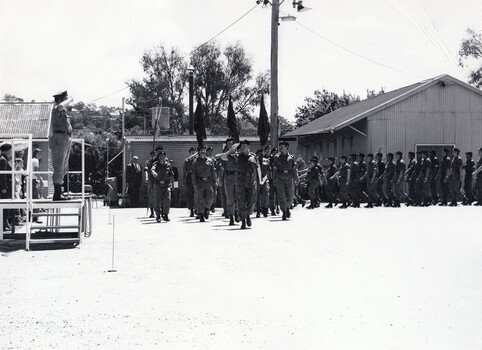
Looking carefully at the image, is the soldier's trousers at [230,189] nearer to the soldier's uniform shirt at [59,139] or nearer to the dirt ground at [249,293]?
the dirt ground at [249,293]

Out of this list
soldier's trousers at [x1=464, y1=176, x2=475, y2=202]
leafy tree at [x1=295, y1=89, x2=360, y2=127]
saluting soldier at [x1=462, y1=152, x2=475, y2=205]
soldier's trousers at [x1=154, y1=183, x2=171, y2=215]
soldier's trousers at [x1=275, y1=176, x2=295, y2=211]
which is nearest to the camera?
soldier's trousers at [x1=275, y1=176, x2=295, y2=211]

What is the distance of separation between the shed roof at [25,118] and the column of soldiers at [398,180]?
64.6 feet

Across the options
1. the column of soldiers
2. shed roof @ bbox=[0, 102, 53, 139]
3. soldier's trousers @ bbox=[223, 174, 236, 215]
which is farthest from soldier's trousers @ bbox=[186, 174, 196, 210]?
shed roof @ bbox=[0, 102, 53, 139]

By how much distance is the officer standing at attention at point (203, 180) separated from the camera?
63.8 ft

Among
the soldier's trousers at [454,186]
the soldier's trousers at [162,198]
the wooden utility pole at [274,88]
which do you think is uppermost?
the wooden utility pole at [274,88]

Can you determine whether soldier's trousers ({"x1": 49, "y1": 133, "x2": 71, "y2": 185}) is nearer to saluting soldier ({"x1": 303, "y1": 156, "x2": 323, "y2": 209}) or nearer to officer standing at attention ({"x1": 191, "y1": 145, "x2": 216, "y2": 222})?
officer standing at attention ({"x1": 191, "y1": 145, "x2": 216, "y2": 222})

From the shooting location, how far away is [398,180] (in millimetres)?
26016

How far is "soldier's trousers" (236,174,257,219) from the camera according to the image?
55.6ft

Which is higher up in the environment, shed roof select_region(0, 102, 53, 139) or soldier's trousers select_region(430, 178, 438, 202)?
shed roof select_region(0, 102, 53, 139)

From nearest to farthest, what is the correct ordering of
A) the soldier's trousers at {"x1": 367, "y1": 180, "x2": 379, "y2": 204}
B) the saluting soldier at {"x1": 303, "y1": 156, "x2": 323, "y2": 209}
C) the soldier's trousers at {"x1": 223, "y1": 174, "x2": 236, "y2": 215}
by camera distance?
the soldier's trousers at {"x1": 223, "y1": 174, "x2": 236, "y2": 215}
the saluting soldier at {"x1": 303, "y1": 156, "x2": 323, "y2": 209}
the soldier's trousers at {"x1": 367, "y1": 180, "x2": 379, "y2": 204}

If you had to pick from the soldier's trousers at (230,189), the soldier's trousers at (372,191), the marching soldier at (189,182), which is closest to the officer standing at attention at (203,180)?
the soldier's trousers at (230,189)

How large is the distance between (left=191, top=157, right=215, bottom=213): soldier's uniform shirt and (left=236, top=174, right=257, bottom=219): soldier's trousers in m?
2.18

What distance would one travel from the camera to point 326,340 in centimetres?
633

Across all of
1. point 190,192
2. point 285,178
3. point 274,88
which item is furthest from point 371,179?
point 285,178
